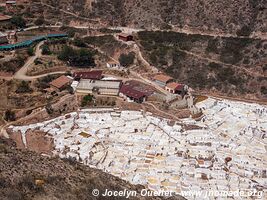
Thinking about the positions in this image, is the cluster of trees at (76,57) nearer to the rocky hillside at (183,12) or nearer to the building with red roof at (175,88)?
the rocky hillside at (183,12)

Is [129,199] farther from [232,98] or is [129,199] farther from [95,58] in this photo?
[95,58]

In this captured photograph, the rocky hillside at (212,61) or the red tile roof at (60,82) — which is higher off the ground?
the rocky hillside at (212,61)

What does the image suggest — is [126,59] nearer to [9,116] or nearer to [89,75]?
[89,75]

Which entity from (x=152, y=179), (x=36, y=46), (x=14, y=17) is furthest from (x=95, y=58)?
(x=152, y=179)

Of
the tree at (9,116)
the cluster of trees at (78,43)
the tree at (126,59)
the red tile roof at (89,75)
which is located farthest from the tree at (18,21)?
the tree at (9,116)

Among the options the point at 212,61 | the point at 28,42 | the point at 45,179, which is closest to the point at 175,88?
the point at 212,61

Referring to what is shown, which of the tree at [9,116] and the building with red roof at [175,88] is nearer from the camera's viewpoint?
the tree at [9,116]

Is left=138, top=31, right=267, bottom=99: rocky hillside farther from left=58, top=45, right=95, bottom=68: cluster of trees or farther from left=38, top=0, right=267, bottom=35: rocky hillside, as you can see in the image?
left=58, top=45, right=95, bottom=68: cluster of trees

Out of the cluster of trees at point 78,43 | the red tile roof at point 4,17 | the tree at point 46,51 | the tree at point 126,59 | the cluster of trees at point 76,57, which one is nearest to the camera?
the cluster of trees at point 76,57
